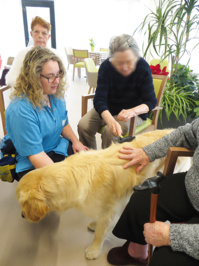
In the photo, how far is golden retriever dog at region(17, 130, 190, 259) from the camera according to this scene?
92cm

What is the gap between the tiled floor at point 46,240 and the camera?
1.20 m

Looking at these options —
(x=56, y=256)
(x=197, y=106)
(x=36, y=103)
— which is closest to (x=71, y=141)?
(x=36, y=103)

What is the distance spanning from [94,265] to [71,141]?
0.90m

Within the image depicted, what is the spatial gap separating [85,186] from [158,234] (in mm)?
403

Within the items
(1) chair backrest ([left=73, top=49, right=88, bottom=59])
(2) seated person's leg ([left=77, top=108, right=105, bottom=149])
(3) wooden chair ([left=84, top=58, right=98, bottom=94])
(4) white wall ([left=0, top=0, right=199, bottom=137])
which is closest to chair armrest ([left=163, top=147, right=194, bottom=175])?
(2) seated person's leg ([left=77, top=108, right=105, bottom=149])

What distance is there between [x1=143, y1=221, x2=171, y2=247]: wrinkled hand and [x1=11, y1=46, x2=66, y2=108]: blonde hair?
3.06 ft

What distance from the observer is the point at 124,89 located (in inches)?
69.3

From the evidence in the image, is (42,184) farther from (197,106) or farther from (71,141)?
(197,106)

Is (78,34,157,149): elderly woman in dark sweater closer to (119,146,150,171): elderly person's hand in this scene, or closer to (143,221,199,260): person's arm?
(119,146,150,171): elderly person's hand

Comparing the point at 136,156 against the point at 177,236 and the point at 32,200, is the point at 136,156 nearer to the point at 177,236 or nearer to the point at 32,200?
the point at 177,236

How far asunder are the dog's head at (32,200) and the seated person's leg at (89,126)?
3.24ft

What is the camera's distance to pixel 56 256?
1.22 m

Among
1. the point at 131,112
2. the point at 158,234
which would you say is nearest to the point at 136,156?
the point at 158,234

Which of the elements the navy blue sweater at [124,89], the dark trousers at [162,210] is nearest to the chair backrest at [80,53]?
the navy blue sweater at [124,89]
